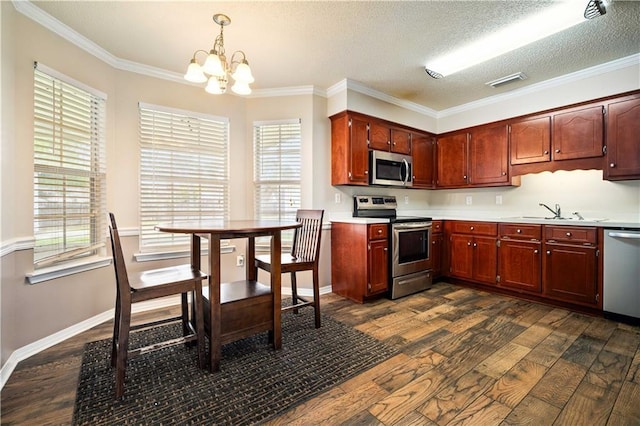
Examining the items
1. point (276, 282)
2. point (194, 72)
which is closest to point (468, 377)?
point (276, 282)

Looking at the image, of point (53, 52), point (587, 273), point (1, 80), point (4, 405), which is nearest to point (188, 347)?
point (4, 405)

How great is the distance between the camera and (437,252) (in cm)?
397

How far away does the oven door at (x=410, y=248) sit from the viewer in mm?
3336

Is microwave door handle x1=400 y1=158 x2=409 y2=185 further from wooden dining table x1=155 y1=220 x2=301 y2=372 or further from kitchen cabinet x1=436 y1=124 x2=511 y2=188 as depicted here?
wooden dining table x1=155 y1=220 x2=301 y2=372

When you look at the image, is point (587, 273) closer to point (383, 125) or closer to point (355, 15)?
point (383, 125)

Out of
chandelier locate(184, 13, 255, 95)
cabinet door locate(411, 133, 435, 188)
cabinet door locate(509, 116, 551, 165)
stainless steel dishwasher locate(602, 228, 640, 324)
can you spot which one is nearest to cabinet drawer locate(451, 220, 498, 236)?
cabinet door locate(411, 133, 435, 188)

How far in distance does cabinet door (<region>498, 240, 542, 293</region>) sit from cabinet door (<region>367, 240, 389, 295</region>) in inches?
55.6

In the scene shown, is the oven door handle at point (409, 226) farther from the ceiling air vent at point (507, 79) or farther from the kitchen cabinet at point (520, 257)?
the ceiling air vent at point (507, 79)

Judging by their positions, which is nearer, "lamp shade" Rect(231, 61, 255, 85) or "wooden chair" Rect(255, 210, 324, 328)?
"lamp shade" Rect(231, 61, 255, 85)

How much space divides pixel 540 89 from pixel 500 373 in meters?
3.29

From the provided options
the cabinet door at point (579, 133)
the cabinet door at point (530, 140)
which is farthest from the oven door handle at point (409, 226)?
the cabinet door at point (579, 133)

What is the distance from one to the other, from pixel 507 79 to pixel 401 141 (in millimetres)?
1337

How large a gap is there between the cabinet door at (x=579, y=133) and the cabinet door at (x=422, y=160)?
4.90 ft

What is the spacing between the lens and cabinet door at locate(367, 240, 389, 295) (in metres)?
3.16
